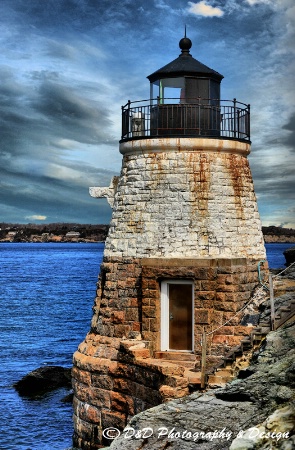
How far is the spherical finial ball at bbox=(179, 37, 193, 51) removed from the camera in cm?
1546

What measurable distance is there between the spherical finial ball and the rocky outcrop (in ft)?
22.9

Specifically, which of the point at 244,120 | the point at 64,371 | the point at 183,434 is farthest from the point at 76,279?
the point at 183,434

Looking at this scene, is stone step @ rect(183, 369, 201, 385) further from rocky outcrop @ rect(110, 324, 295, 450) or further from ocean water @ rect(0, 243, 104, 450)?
ocean water @ rect(0, 243, 104, 450)

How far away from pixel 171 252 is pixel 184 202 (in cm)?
97

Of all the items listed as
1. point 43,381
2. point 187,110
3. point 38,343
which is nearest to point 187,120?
point 187,110

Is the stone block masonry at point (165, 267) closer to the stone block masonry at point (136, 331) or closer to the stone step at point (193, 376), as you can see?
the stone block masonry at point (136, 331)

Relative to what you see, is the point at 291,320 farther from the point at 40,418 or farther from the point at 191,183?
the point at 40,418

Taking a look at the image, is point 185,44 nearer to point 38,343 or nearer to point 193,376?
point 193,376

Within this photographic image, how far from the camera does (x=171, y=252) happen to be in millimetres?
14094

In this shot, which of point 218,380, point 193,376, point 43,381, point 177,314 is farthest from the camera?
point 43,381

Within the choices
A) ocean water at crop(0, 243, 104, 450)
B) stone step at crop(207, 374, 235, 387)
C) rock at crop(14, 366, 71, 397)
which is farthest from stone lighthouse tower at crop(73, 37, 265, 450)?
rock at crop(14, 366, 71, 397)

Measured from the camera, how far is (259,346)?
1264 centimetres

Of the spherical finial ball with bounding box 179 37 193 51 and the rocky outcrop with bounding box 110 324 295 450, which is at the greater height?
the spherical finial ball with bounding box 179 37 193 51

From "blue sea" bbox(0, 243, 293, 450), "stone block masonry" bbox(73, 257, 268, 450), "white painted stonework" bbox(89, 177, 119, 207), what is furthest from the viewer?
"blue sea" bbox(0, 243, 293, 450)
